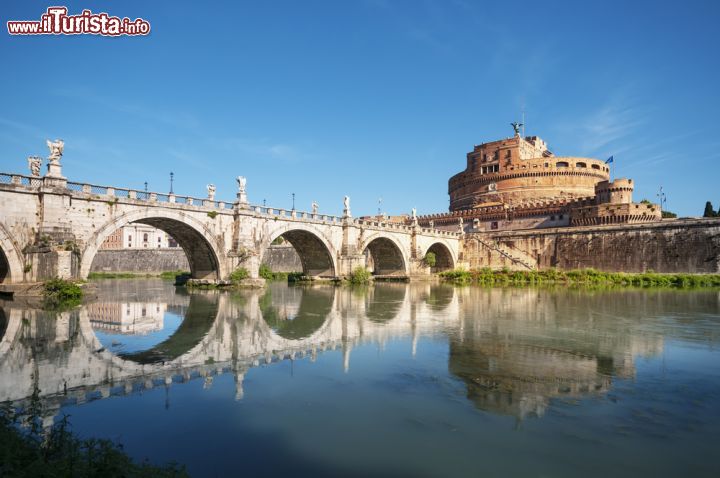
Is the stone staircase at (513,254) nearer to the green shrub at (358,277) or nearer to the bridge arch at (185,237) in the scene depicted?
the green shrub at (358,277)

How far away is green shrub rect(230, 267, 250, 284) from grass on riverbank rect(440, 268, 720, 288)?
2283 cm

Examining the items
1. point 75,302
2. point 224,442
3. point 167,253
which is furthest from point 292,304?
point 167,253

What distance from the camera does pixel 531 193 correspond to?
2891 inches

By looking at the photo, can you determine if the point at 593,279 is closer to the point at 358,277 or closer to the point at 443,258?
the point at 443,258

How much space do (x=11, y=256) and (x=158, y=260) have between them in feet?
157

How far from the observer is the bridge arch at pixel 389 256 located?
52250 millimetres

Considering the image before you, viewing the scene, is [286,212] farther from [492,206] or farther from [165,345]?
[492,206]

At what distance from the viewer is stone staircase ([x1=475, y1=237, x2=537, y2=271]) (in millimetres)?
57781

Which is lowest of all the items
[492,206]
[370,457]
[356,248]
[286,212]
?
[370,457]

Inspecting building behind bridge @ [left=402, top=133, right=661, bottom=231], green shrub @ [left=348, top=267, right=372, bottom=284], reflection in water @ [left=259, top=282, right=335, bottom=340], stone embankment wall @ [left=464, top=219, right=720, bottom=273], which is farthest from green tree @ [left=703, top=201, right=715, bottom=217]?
reflection in water @ [left=259, top=282, right=335, bottom=340]

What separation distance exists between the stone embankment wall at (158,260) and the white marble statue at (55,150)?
41.1 m

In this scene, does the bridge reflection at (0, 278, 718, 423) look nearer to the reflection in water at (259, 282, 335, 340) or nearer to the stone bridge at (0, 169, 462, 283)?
the reflection in water at (259, 282, 335, 340)

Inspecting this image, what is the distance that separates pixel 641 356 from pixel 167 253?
67117 millimetres

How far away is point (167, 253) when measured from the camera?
68438 millimetres
